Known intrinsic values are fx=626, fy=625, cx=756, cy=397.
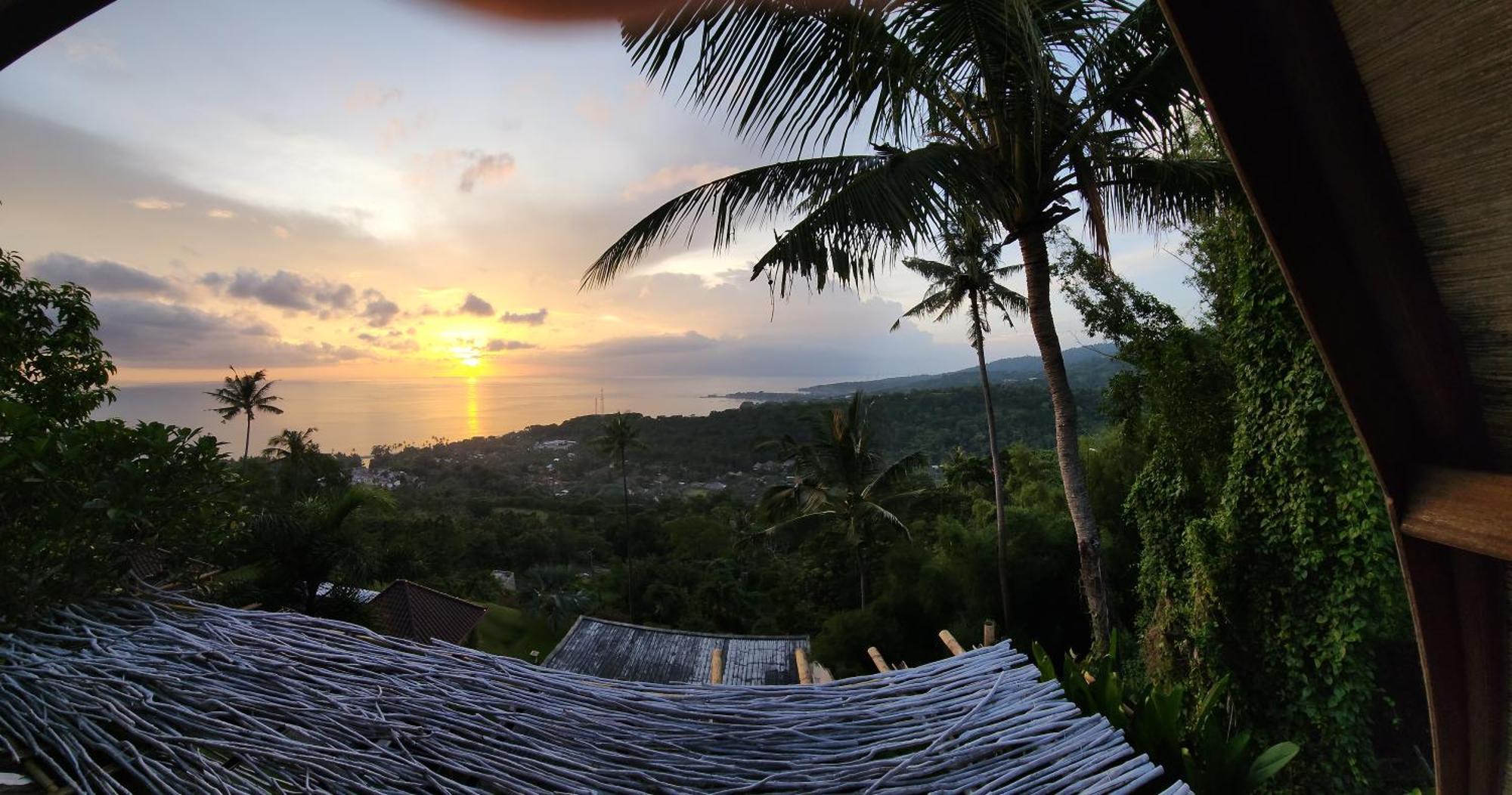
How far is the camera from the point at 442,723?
1.20 meters

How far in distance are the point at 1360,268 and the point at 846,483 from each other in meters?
13.2

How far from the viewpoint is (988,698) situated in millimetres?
1483

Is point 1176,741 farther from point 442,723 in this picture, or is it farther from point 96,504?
point 96,504

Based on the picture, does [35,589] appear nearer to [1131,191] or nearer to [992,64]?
[992,64]

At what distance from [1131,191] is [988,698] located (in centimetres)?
457

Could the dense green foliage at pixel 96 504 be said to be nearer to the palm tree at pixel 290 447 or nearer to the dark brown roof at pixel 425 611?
the dark brown roof at pixel 425 611

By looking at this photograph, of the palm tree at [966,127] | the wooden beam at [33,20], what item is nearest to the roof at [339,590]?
the palm tree at [966,127]

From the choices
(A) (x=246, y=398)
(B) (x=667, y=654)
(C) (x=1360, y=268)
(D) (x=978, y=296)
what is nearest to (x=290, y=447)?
(A) (x=246, y=398)

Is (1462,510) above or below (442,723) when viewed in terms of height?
above

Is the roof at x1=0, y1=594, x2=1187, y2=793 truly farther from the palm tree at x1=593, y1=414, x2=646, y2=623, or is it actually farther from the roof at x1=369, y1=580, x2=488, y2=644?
the palm tree at x1=593, y1=414, x2=646, y2=623

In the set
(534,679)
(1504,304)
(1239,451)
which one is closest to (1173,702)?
(1504,304)

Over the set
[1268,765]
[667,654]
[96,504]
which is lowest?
[667,654]

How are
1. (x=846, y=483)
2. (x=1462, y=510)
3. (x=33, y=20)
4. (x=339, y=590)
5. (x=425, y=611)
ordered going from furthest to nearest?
(x=846, y=483), (x=425, y=611), (x=339, y=590), (x=1462, y=510), (x=33, y=20)

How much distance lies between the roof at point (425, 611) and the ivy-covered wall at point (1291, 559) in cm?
1150
